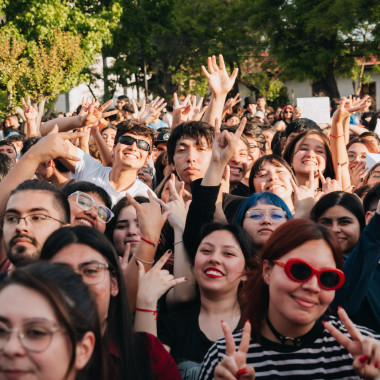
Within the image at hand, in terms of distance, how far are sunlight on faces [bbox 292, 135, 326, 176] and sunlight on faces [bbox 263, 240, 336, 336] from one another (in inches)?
103

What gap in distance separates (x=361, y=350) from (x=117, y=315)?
1108 millimetres

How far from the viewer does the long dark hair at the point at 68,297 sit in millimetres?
2201

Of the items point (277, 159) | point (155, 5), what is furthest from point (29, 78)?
point (277, 159)

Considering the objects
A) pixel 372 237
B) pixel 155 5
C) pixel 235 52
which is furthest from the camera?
pixel 235 52

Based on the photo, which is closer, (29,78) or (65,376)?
(65,376)

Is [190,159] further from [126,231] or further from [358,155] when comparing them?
[358,155]

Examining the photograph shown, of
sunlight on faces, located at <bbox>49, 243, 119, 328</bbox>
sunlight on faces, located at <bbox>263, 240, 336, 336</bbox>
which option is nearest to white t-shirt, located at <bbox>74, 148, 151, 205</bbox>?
sunlight on faces, located at <bbox>49, 243, 119, 328</bbox>

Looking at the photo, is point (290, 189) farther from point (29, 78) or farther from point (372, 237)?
point (29, 78)

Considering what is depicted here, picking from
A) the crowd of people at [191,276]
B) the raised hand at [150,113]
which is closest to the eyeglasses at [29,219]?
the crowd of people at [191,276]

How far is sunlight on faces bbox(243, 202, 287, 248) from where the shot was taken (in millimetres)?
3836

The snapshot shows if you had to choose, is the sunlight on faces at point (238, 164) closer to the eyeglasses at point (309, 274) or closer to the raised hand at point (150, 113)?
the raised hand at point (150, 113)

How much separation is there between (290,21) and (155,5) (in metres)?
5.96

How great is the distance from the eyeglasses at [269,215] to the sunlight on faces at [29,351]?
1931mm

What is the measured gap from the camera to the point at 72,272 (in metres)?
2.39
